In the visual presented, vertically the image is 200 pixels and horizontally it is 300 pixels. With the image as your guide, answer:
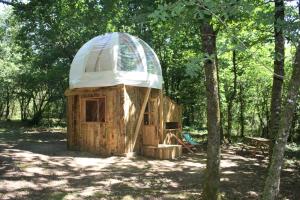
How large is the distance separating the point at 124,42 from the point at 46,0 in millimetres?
4591

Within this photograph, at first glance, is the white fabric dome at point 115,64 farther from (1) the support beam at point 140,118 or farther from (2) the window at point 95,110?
(2) the window at point 95,110

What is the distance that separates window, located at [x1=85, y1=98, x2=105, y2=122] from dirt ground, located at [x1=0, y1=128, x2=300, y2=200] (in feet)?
5.75

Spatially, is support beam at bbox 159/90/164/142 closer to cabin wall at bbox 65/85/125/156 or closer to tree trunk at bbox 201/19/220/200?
cabin wall at bbox 65/85/125/156

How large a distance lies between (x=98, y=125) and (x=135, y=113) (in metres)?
1.49

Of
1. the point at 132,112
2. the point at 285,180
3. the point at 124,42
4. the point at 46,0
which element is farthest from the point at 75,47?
the point at 285,180

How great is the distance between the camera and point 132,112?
13992 millimetres

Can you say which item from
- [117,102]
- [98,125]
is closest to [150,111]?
[117,102]

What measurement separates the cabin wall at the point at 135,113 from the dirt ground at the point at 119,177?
857 millimetres

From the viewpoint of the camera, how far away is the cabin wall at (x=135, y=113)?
13703mm

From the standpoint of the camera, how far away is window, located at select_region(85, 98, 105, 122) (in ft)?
47.6

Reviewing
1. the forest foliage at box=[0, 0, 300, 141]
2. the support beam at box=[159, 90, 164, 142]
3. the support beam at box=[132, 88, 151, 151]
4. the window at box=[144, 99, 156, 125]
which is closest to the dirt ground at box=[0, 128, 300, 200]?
the support beam at box=[132, 88, 151, 151]

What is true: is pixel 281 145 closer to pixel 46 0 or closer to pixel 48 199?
pixel 48 199

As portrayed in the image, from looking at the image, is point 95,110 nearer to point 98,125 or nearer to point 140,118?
point 98,125

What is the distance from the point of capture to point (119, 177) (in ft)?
33.9
